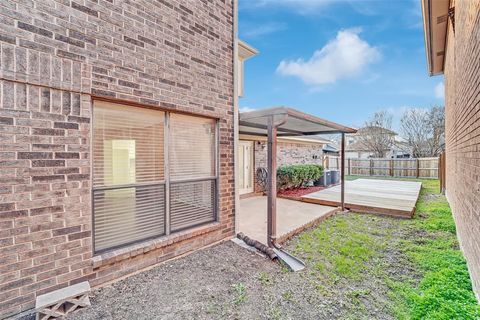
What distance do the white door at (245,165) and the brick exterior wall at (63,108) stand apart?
607cm

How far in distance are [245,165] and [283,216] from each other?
11.9 feet

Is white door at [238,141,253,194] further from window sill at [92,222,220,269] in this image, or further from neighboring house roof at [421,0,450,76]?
neighboring house roof at [421,0,450,76]

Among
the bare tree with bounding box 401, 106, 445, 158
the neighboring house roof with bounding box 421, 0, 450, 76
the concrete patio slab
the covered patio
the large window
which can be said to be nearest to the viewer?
the large window

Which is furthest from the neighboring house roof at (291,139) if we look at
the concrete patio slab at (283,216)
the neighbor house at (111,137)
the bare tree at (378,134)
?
Answer: the bare tree at (378,134)

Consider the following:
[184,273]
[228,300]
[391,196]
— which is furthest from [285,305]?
[391,196]

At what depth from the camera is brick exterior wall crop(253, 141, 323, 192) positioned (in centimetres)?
1047

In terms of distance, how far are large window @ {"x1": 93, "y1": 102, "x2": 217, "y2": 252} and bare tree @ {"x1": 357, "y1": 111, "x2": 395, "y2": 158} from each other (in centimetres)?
2533

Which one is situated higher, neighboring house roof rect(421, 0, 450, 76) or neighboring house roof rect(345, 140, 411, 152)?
neighboring house roof rect(421, 0, 450, 76)

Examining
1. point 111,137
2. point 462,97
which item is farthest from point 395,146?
point 111,137

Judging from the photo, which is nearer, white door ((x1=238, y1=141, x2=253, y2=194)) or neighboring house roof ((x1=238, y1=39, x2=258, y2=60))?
neighboring house roof ((x1=238, y1=39, x2=258, y2=60))

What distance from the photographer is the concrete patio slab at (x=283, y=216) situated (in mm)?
5484

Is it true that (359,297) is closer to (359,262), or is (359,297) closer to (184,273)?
(359,262)

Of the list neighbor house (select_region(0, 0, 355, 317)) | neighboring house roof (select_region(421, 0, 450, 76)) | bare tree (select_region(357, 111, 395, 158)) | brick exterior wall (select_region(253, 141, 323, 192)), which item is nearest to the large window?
neighbor house (select_region(0, 0, 355, 317))

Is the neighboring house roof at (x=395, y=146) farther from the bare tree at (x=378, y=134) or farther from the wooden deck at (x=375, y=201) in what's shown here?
the wooden deck at (x=375, y=201)
